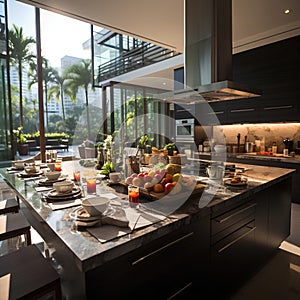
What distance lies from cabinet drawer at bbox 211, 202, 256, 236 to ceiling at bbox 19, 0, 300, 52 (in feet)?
8.32

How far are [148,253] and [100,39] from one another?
28.9 ft

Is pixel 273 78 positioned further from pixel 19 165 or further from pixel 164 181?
pixel 19 165

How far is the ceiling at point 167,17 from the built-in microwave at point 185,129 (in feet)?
5.75

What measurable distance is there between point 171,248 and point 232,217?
615mm

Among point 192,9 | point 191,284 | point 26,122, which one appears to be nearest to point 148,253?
point 191,284

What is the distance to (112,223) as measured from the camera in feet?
3.54

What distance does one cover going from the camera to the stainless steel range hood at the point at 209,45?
2070 millimetres

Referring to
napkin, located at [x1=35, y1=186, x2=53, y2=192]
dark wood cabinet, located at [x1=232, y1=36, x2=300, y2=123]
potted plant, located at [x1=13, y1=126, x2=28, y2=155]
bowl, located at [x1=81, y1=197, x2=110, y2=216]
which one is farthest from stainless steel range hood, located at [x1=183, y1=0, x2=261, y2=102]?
potted plant, located at [x1=13, y1=126, x2=28, y2=155]

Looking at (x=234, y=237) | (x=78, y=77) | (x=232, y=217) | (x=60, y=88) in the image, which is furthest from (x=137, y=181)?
(x=60, y=88)

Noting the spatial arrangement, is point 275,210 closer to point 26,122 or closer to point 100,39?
point 26,122

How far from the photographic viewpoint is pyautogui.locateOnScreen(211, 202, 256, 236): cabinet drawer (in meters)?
1.48

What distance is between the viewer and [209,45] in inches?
82.4

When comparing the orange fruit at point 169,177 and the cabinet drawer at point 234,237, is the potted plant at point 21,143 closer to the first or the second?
the orange fruit at point 169,177

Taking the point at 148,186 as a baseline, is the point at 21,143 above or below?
above
